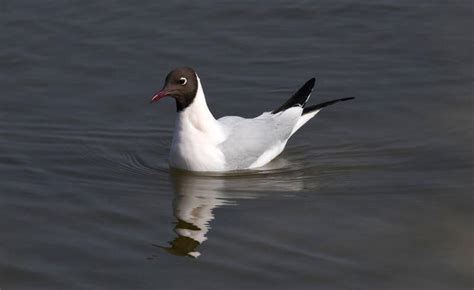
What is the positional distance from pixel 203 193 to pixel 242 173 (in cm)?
68

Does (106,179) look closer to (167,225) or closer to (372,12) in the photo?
(167,225)

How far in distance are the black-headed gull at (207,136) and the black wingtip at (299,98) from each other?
0.40m

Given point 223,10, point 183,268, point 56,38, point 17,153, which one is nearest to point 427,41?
point 223,10

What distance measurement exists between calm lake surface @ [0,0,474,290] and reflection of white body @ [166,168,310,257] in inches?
1.0

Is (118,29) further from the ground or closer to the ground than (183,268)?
further from the ground

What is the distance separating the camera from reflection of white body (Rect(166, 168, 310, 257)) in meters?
8.45

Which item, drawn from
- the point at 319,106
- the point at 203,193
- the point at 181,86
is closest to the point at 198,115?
the point at 181,86

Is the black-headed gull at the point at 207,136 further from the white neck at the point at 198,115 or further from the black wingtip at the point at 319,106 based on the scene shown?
the black wingtip at the point at 319,106

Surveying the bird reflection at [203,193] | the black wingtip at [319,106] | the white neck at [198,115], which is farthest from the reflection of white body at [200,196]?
the black wingtip at [319,106]

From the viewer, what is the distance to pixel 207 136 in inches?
392

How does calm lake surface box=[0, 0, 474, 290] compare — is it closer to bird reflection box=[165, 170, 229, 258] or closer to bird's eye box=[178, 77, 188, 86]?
bird reflection box=[165, 170, 229, 258]

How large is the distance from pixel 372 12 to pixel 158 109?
370 centimetres

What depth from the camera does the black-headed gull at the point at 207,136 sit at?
32.1ft

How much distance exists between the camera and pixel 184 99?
9844mm
